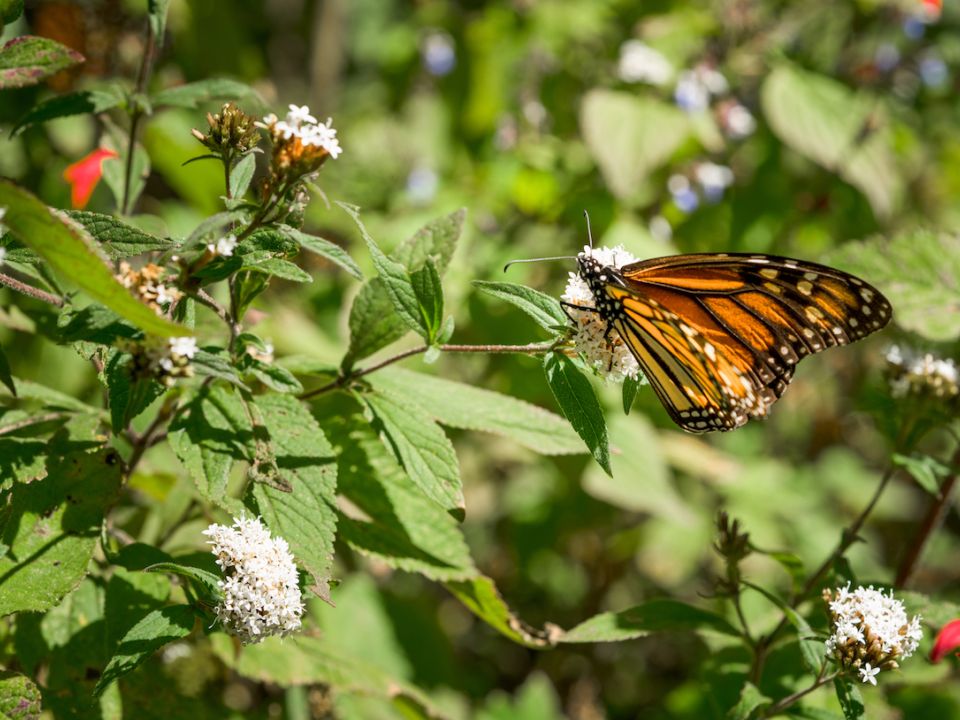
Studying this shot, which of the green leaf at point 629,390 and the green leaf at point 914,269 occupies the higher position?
the green leaf at point 914,269

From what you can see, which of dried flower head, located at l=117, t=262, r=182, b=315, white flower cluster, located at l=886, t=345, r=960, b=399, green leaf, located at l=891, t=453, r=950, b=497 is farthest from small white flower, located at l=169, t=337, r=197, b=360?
white flower cluster, located at l=886, t=345, r=960, b=399

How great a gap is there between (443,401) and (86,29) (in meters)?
2.22

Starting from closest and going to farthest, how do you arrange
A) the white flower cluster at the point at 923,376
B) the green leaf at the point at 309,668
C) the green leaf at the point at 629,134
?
the green leaf at the point at 309,668 < the white flower cluster at the point at 923,376 < the green leaf at the point at 629,134

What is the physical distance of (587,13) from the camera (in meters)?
3.71

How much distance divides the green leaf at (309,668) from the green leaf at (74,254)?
0.83m

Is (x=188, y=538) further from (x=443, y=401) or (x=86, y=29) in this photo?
(x=86, y=29)

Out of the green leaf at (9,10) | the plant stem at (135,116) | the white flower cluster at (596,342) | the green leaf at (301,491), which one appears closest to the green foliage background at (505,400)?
the green leaf at (301,491)

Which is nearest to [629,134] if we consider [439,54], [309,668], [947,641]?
[439,54]

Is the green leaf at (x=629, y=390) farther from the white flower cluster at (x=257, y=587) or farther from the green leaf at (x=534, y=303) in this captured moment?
the white flower cluster at (x=257, y=587)

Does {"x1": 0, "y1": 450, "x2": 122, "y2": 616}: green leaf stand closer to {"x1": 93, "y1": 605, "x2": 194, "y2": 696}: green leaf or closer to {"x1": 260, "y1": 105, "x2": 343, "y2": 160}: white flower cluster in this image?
{"x1": 93, "y1": 605, "x2": 194, "y2": 696}: green leaf

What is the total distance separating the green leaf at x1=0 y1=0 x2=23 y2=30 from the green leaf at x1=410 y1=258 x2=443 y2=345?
0.75 metres

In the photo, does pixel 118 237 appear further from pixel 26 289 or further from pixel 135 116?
pixel 135 116

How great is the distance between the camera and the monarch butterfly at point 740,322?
5.55 feet

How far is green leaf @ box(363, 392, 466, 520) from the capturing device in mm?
1443
